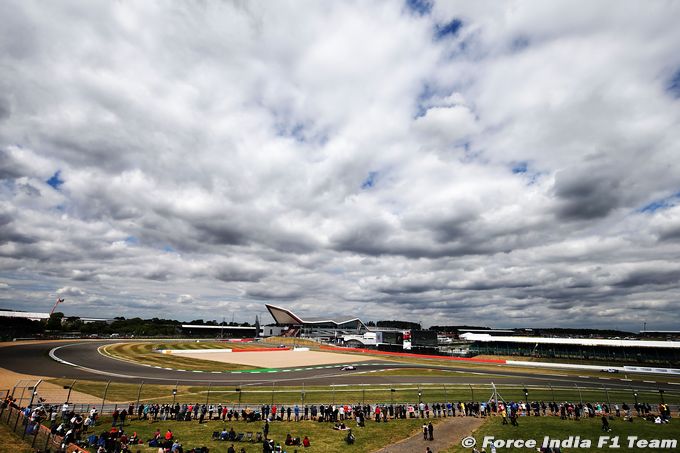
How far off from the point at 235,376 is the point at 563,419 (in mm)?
46006

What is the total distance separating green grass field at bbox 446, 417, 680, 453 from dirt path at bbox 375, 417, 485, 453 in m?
0.67

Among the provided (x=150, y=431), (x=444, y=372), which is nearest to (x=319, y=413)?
(x=150, y=431)

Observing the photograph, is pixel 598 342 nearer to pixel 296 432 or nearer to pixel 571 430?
pixel 571 430

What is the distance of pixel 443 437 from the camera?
26.9 metres

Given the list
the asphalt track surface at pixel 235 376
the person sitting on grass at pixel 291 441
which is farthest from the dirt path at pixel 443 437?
the asphalt track surface at pixel 235 376

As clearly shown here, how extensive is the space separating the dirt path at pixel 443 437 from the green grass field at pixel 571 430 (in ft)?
2.21

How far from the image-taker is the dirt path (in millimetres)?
24250

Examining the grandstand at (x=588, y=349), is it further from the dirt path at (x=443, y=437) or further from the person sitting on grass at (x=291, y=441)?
the person sitting on grass at (x=291, y=441)

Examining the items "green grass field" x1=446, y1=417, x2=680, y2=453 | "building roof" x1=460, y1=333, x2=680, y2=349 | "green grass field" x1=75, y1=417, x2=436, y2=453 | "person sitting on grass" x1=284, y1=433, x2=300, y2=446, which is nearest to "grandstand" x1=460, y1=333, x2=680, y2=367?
"building roof" x1=460, y1=333, x2=680, y2=349

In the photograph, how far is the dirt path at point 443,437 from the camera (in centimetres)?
2425

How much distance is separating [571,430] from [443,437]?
11386mm

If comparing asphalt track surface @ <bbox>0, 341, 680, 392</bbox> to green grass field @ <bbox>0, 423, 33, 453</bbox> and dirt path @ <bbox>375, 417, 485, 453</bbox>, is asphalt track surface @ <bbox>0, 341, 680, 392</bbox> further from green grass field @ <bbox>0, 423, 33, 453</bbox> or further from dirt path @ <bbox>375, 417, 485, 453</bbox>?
green grass field @ <bbox>0, 423, 33, 453</bbox>

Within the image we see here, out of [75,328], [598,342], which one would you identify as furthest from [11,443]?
[75,328]

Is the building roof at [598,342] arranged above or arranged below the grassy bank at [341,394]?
above
